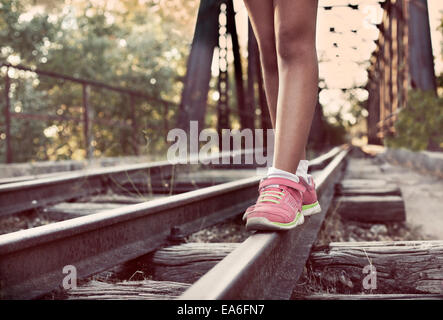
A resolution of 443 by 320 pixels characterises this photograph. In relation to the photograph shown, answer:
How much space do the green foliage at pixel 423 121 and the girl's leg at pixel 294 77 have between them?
4.67 m

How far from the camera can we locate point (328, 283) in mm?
1430

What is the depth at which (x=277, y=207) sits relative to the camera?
141cm

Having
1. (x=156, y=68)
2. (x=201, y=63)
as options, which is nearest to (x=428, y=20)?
(x=201, y=63)

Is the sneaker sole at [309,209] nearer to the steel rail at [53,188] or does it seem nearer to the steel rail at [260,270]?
the steel rail at [260,270]

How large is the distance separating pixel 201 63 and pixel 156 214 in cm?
467

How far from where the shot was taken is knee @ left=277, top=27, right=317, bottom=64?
Answer: 5.21 feet

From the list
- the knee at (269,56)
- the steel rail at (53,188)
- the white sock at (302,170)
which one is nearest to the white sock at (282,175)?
the white sock at (302,170)

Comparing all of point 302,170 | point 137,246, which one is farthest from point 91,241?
point 302,170

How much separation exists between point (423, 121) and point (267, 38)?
4961 millimetres

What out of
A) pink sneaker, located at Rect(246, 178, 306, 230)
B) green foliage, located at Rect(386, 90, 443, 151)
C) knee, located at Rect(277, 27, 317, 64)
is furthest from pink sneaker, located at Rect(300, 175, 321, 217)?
green foliage, located at Rect(386, 90, 443, 151)

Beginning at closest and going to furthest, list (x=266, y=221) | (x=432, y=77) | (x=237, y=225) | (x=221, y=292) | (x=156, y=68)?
(x=221, y=292)
(x=266, y=221)
(x=237, y=225)
(x=432, y=77)
(x=156, y=68)

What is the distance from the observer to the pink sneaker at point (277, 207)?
4.54ft

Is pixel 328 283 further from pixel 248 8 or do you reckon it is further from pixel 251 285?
pixel 248 8

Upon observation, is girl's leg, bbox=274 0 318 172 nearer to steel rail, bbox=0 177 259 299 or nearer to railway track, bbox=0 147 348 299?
railway track, bbox=0 147 348 299
